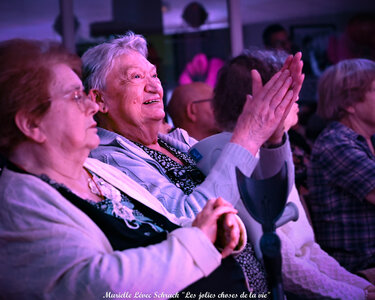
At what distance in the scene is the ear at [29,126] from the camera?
1243mm

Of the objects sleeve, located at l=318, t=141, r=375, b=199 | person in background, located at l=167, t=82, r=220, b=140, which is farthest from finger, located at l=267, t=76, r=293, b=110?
person in background, located at l=167, t=82, r=220, b=140

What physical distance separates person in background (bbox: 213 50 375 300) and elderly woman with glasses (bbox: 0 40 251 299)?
448 millimetres

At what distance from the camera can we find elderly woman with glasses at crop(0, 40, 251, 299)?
43.1 inches

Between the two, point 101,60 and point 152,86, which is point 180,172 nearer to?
point 152,86

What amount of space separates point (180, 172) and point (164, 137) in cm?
33

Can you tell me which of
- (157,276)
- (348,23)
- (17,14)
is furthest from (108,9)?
(157,276)

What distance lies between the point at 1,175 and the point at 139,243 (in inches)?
15.7

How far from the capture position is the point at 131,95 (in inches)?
73.5

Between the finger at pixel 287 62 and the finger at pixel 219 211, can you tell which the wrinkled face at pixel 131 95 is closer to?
the finger at pixel 287 62

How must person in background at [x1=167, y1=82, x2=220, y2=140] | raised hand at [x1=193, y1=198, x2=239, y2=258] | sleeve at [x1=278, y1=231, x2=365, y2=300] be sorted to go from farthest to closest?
person in background at [x1=167, y1=82, x2=220, y2=140] → sleeve at [x1=278, y1=231, x2=365, y2=300] → raised hand at [x1=193, y1=198, x2=239, y2=258]

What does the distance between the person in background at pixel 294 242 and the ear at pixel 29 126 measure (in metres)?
0.69

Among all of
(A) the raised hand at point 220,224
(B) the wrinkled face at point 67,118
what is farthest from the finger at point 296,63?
(B) the wrinkled face at point 67,118

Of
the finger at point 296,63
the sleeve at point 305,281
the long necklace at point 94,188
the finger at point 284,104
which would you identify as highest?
the finger at point 296,63

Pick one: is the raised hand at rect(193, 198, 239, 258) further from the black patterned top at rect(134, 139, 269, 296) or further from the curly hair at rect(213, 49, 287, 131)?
the curly hair at rect(213, 49, 287, 131)
